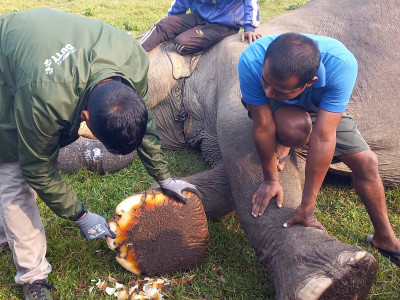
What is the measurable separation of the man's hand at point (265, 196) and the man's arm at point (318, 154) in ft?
0.78

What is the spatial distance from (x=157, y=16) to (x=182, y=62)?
4866mm

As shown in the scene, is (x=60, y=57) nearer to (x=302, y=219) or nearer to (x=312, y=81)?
(x=312, y=81)

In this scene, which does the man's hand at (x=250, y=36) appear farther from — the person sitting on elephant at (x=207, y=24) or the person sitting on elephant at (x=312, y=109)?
the person sitting on elephant at (x=312, y=109)

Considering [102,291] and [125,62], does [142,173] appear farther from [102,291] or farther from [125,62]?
[125,62]

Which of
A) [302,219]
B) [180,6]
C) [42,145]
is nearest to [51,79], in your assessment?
[42,145]

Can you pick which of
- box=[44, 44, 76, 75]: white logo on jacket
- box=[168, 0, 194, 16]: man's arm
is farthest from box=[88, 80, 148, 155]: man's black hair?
box=[168, 0, 194, 16]: man's arm

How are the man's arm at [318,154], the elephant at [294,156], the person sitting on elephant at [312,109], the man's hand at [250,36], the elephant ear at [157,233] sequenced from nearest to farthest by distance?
the elephant at [294,156]
the person sitting on elephant at [312,109]
the man's arm at [318,154]
the elephant ear at [157,233]
the man's hand at [250,36]

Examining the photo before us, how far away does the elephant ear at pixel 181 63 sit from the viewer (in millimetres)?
4676

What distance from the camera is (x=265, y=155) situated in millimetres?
2996

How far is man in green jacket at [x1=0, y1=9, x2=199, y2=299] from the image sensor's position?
7.30ft

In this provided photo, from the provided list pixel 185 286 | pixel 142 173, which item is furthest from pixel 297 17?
pixel 185 286

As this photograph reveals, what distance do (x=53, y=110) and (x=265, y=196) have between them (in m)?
1.37

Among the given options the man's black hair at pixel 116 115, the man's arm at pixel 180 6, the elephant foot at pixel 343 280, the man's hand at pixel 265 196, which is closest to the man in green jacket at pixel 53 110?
the man's black hair at pixel 116 115

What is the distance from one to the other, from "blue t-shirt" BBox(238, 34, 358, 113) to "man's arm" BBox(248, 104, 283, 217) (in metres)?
0.09
